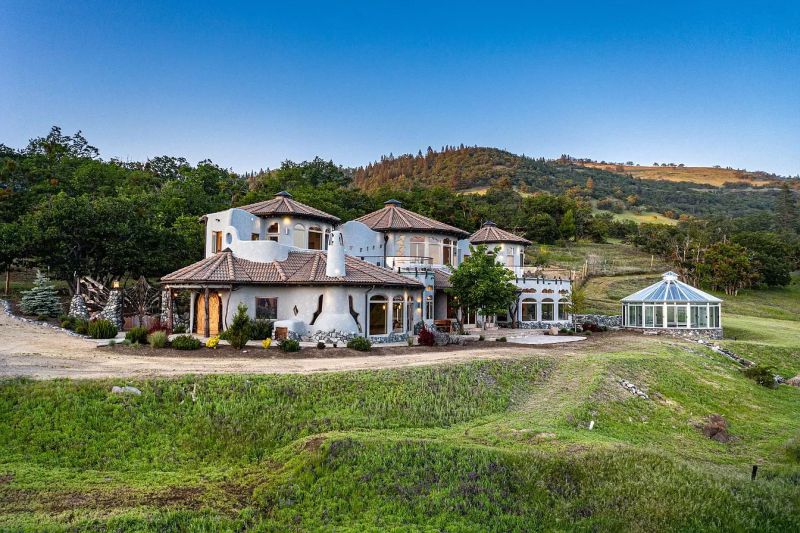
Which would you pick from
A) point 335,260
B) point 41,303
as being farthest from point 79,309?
point 335,260

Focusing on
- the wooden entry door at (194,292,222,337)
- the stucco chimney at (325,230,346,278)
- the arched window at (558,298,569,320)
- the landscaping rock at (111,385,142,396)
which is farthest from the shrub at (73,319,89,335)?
the arched window at (558,298,569,320)

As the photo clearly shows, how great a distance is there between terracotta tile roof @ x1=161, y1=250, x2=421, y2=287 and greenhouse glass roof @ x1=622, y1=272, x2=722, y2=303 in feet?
61.1

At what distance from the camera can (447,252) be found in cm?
3950

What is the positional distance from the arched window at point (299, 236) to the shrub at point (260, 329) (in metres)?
7.97

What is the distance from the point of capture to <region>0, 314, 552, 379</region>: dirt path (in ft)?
54.4

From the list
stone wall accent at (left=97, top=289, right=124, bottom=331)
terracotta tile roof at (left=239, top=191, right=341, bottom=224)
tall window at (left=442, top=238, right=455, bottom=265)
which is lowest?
stone wall accent at (left=97, top=289, right=124, bottom=331)

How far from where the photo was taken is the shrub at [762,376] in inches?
942

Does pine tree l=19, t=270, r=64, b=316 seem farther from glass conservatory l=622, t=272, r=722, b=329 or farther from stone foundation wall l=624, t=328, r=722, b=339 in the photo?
stone foundation wall l=624, t=328, r=722, b=339

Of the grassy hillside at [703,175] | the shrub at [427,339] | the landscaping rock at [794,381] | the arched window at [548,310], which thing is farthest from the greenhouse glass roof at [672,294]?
the grassy hillside at [703,175]

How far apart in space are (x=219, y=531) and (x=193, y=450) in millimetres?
3916

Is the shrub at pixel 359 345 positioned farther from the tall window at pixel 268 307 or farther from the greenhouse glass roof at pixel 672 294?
the greenhouse glass roof at pixel 672 294

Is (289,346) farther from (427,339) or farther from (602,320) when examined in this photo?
(602,320)

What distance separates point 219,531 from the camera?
9.19m

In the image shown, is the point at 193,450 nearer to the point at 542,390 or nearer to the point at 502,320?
the point at 542,390
